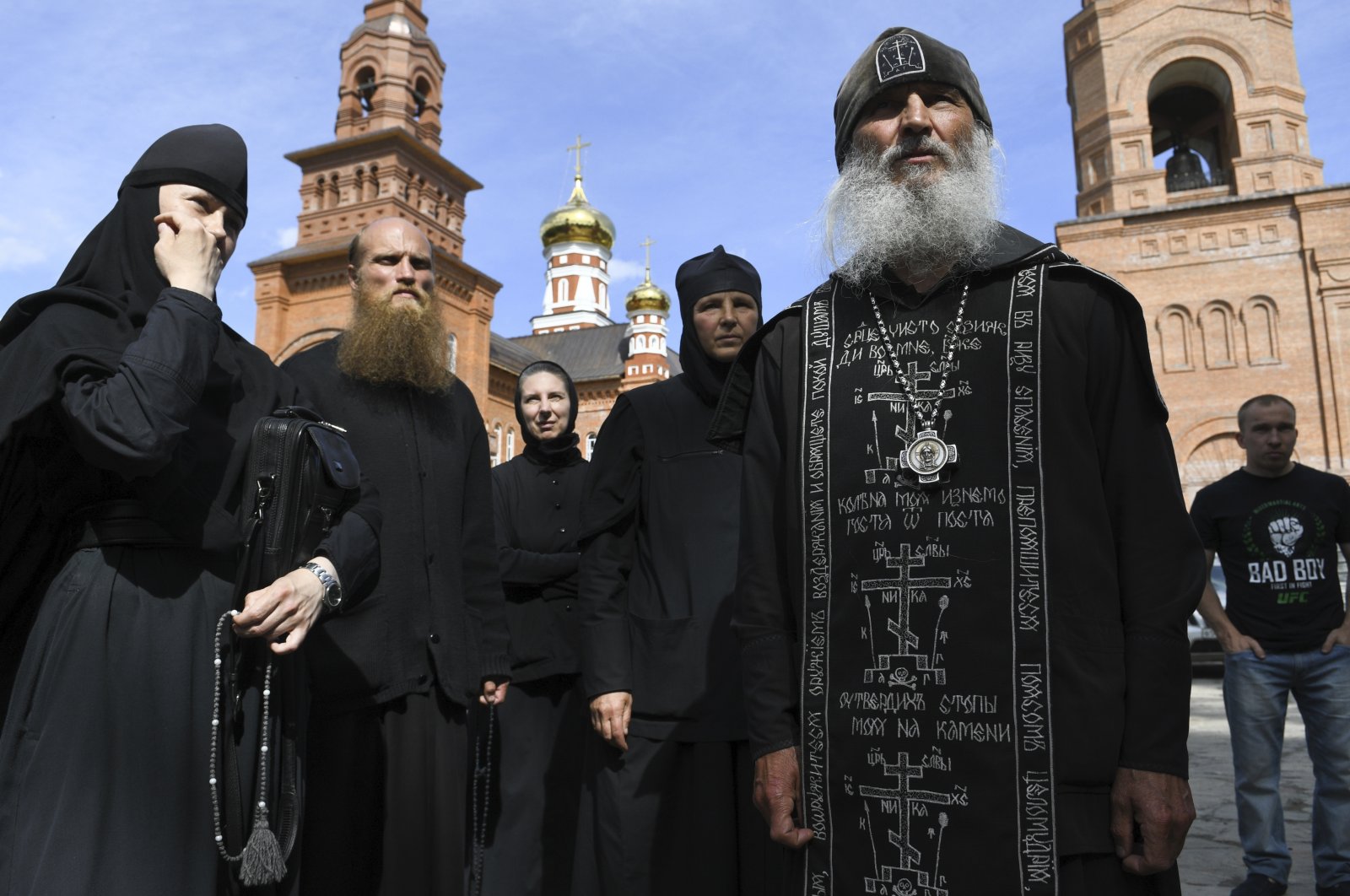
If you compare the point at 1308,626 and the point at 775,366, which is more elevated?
the point at 775,366

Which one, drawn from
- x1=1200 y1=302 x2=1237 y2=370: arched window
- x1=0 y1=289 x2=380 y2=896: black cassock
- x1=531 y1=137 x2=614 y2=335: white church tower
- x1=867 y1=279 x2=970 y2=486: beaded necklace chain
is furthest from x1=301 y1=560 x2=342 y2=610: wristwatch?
x1=531 y1=137 x2=614 y2=335: white church tower

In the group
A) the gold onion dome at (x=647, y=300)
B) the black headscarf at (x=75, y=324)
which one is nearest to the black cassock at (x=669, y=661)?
the black headscarf at (x=75, y=324)

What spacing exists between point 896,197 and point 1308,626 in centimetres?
376

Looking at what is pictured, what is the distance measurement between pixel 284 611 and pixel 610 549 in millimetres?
1473

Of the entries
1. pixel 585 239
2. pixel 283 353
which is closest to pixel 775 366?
pixel 283 353

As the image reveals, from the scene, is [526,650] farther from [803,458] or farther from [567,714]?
[803,458]

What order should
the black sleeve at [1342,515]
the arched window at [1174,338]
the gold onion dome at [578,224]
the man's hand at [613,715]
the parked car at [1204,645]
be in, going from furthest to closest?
the gold onion dome at [578,224], the arched window at [1174,338], the parked car at [1204,645], the black sleeve at [1342,515], the man's hand at [613,715]

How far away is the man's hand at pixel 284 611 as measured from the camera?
1.90m

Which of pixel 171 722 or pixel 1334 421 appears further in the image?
pixel 1334 421

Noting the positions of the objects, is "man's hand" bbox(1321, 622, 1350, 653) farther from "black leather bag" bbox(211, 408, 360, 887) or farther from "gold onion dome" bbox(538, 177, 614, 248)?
"gold onion dome" bbox(538, 177, 614, 248)

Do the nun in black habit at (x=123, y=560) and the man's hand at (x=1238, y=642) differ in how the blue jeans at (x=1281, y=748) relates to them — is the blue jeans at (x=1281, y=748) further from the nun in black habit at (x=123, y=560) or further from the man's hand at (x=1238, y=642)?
the nun in black habit at (x=123, y=560)

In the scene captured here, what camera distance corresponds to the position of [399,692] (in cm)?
265

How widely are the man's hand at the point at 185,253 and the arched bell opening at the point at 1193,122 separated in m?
27.2

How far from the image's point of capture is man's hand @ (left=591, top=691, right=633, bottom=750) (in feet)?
9.89
